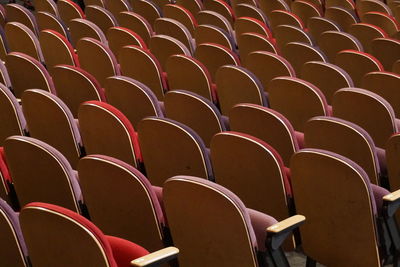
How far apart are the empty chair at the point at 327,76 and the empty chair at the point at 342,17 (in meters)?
0.62

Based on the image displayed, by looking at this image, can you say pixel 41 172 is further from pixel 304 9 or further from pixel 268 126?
pixel 304 9

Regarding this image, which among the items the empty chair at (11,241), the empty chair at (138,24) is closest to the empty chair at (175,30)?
the empty chair at (138,24)

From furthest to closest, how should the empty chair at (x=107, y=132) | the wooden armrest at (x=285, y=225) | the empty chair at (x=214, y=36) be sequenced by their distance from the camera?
the empty chair at (x=214, y=36), the empty chair at (x=107, y=132), the wooden armrest at (x=285, y=225)

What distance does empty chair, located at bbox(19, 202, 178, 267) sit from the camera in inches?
26.3

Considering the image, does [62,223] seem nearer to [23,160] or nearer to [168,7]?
[23,160]

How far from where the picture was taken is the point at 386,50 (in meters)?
1.54

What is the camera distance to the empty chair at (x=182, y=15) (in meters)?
1.86

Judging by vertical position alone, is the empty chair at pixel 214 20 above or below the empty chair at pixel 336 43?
above

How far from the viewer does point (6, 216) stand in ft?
2.36

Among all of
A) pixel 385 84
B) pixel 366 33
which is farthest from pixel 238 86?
pixel 366 33

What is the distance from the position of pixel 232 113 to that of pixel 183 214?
27 cm

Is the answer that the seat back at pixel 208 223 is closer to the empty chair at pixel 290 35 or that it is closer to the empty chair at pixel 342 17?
the empty chair at pixel 290 35

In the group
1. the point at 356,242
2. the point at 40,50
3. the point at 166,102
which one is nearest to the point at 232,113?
the point at 166,102

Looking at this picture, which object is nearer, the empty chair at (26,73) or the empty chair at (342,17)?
the empty chair at (26,73)
